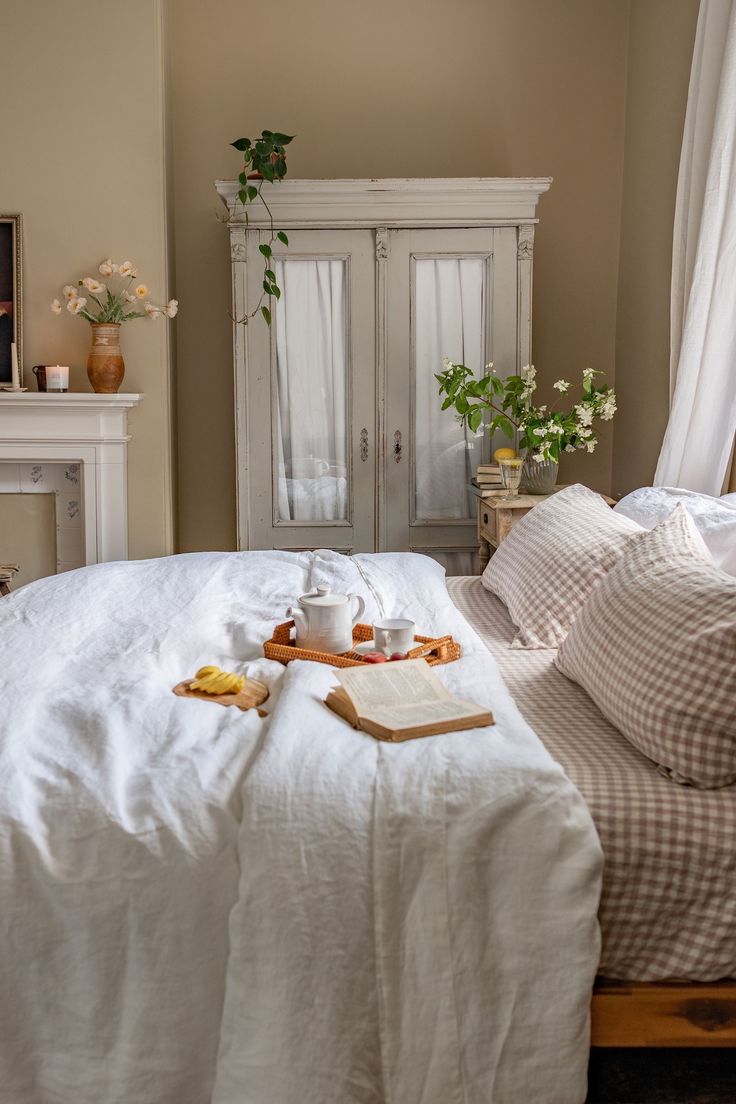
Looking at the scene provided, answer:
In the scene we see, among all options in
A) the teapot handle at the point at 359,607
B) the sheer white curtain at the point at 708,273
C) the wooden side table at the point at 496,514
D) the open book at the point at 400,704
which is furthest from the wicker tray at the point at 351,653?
the wooden side table at the point at 496,514

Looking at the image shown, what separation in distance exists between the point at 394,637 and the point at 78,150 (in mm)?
3024

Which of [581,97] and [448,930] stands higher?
[581,97]

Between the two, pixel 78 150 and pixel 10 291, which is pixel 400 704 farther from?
pixel 78 150

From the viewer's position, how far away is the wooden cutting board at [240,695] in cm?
174

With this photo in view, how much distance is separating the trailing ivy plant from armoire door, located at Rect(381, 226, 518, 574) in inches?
18.8

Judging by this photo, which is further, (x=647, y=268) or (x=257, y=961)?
(x=647, y=268)

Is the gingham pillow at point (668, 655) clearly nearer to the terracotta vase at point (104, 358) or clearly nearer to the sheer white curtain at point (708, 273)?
the sheer white curtain at point (708, 273)

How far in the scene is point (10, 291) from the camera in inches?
162

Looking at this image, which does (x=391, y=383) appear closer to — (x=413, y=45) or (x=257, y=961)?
(x=413, y=45)

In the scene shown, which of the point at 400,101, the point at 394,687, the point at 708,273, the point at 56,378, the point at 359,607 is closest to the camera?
the point at 394,687

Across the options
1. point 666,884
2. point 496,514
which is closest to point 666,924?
point 666,884

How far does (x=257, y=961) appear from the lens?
4.24 ft

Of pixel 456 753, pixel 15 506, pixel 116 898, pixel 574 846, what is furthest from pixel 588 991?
pixel 15 506

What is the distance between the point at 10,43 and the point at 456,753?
3804 millimetres
